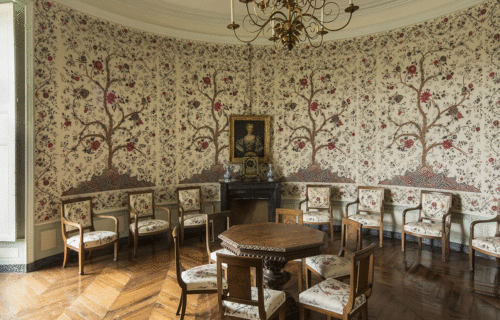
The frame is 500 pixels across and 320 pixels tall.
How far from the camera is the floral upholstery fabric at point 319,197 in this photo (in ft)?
18.9

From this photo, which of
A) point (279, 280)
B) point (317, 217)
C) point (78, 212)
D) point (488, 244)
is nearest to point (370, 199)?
point (317, 217)

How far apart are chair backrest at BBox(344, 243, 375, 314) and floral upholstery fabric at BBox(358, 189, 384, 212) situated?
3.37 m

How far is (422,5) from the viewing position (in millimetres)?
5062

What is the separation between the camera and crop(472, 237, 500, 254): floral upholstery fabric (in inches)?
146

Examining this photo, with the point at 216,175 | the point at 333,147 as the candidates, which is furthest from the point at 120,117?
the point at 333,147

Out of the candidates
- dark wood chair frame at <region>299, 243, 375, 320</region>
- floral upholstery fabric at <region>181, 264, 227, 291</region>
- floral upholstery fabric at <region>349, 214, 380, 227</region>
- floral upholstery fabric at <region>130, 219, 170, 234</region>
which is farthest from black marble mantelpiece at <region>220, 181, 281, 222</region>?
dark wood chair frame at <region>299, 243, 375, 320</region>

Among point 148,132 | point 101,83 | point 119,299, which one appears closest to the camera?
point 119,299

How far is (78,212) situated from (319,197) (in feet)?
13.8

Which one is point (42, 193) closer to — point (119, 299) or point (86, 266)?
point (86, 266)

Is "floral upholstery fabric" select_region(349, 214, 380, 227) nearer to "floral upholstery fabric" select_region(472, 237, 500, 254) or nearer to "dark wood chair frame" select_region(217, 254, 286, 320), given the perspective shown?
"floral upholstery fabric" select_region(472, 237, 500, 254)

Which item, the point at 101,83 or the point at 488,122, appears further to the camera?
the point at 101,83

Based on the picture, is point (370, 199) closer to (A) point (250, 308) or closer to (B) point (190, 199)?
(B) point (190, 199)

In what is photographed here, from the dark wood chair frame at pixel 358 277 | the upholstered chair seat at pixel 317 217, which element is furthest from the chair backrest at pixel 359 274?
the upholstered chair seat at pixel 317 217

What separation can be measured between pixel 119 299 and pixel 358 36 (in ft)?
19.3
